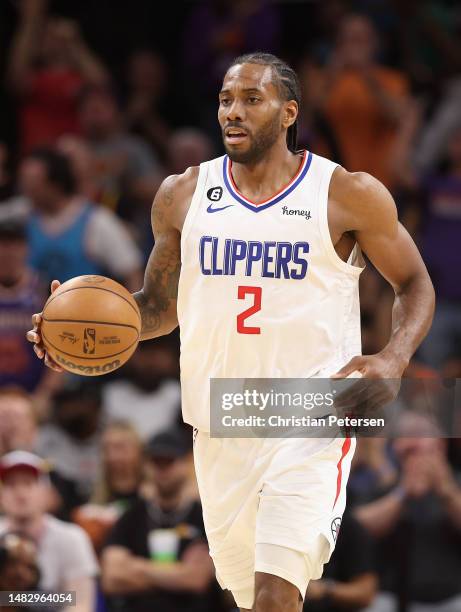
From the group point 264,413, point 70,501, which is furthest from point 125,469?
point 264,413

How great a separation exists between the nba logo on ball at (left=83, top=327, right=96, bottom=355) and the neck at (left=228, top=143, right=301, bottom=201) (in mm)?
887

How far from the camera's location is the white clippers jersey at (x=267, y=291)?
5.16 meters

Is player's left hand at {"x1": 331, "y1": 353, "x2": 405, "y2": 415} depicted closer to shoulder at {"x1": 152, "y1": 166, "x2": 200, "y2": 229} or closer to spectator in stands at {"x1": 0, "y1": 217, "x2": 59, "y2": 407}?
shoulder at {"x1": 152, "y1": 166, "x2": 200, "y2": 229}

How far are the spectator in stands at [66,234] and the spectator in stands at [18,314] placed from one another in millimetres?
259

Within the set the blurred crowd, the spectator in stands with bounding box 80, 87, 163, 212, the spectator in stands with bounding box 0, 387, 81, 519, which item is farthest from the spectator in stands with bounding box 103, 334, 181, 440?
the spectator in stands with bounding box 80, 87, 163, 212

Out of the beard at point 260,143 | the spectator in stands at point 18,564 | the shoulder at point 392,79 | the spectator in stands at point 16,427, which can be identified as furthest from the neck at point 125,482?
the shoulder at point 392,79

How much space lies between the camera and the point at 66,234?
29.8 ft

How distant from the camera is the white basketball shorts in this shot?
4918 millimetres

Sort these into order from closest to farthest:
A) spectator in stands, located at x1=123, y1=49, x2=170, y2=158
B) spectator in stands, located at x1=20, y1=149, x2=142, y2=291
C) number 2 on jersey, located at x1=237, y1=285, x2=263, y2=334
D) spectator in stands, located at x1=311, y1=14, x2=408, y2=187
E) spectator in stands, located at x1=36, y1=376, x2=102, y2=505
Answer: number 2 on jersey, located at x1=237, y1=285, x2=263, y2=334 → spectator in stands, located at x1=36, y1=376, x2=102, y2=505 → spectator in stands, located at x1=20, y1=149, x2=142, y2=291 → spectator in stands, located at x1=311, y1=14, x2=408, y2=187 → spectator in stands, located at x1=123, y1=49, x2=170, y2=158

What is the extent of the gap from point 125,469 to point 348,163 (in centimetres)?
335

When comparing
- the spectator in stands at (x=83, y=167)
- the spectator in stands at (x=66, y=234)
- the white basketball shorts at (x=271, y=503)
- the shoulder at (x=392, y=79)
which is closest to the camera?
the white basketball shorts at (x=271, y=503)

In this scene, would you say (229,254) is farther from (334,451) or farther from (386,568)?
(386,568)

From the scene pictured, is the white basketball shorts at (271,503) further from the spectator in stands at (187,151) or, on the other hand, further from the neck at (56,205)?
the spectator in stands at (187,151)

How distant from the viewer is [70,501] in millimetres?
7840
